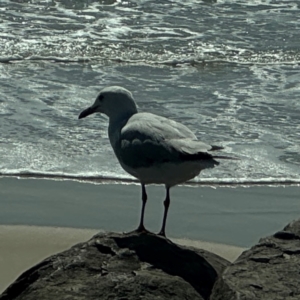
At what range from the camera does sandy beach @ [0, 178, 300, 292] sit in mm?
5379

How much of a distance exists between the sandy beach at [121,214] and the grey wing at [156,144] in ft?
3.20

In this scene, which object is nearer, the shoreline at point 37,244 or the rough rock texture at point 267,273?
the rough rock texture at point 267,273

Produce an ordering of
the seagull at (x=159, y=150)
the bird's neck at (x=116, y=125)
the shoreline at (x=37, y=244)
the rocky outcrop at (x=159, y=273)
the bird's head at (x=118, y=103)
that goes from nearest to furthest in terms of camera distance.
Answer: the rocky outcrop at (x=159, y=273) → the seagull at (x=159, y=150) → the bird's neck at (x=116, y=125) → the bird's head at (x=118, y=103) → the shoreline at (x=37, y=244)

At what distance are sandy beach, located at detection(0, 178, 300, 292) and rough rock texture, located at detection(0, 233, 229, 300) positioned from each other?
99 cm

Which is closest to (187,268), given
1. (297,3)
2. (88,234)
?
(88,234)

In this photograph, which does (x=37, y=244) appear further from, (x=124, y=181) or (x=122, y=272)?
(x=122, y=272)

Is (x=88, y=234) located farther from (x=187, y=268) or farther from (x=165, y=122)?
(x=187, y=268)

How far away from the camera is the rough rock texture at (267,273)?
3477 mm

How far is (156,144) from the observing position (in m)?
4.50

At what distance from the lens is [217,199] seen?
6055 mm

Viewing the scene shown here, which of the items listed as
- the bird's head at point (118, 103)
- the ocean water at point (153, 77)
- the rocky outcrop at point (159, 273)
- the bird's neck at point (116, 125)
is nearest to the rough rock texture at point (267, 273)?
the rocky outcrop at point (159, 273)

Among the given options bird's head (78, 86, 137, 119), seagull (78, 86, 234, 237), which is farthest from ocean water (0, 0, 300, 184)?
seagull (78, 86, 234, 237)

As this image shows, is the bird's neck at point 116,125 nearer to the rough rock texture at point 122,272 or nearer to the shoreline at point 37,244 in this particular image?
the rough rock texture at point 122,272

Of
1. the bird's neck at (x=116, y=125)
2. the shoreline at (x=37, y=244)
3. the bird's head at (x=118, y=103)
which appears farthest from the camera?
the shoreline at (x=37, y=244)
